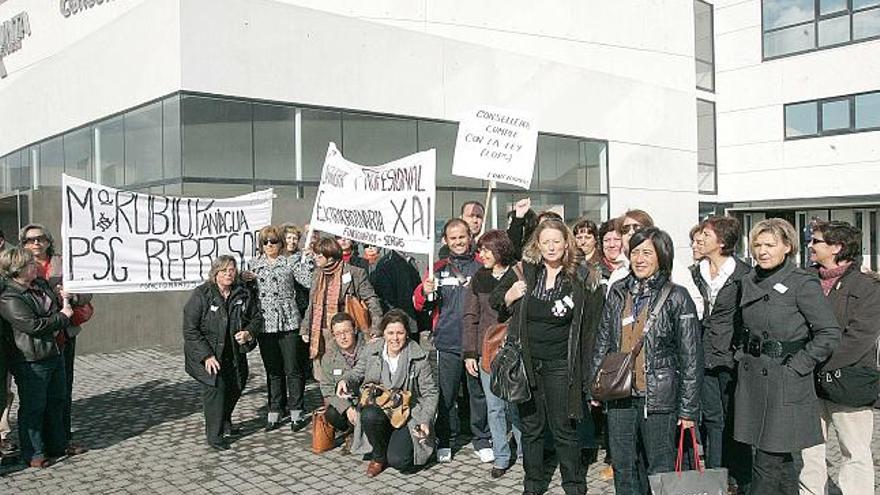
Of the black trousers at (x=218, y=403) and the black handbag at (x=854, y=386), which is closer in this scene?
the black handbag at (x=854, y=386)

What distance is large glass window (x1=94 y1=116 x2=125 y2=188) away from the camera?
49.6 ft

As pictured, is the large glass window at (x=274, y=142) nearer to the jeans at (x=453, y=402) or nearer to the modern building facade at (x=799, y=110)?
the jeans at (x=453, y=402)

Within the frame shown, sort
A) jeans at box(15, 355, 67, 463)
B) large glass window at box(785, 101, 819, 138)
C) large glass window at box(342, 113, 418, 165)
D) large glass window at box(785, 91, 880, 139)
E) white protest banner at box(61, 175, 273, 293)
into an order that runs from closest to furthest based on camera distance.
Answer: jeans at box(15, 355, 67, 463)
white protest banner at box(61, 175, 273, 293)
large glass window at box(342, 113, 418, 165)
large glass window at box(785, 91, 880, 139)
large glass window at box(785, 101, 819, 138)

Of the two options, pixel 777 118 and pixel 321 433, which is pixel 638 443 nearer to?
pixel 321 433

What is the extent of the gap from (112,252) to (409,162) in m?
3.04

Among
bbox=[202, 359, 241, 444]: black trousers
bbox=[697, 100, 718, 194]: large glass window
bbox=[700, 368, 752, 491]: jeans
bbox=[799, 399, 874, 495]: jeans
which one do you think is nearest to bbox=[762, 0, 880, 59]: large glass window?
bbox=[697, 100, 718, 194]: large glass window

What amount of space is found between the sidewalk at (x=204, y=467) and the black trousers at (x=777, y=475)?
1.37 m

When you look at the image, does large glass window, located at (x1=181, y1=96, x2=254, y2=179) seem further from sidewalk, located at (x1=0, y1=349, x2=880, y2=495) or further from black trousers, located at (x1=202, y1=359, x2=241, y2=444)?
black trousers, located at (x1=202, y1=359, x2=241, y2=444)

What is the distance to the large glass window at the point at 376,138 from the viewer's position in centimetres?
1570

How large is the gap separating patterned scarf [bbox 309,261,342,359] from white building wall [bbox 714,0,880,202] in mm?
23611

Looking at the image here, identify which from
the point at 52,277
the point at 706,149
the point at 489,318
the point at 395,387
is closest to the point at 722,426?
the point at 489,318

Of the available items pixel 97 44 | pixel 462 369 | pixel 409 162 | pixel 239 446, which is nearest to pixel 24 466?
pixel 239 446

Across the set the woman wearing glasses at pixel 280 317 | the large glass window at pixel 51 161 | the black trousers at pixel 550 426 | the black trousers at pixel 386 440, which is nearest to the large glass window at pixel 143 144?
the large glass window at pixel 51 161

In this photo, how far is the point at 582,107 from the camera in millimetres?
21297
